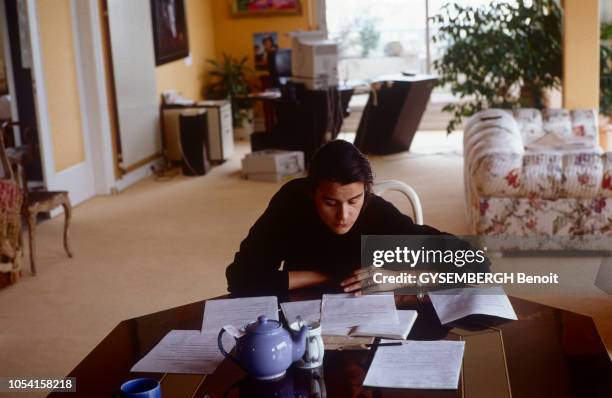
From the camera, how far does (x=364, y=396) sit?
1709 millimetres

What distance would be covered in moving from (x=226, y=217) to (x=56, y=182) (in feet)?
4.53

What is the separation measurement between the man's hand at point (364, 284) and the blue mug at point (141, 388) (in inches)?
29.1

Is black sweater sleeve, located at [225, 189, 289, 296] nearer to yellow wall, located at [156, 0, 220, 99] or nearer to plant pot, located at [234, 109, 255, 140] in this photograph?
yellow wall, located at [156, 0, 220, 99]

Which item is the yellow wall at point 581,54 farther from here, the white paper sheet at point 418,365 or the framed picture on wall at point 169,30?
the white paper sheet at point 418,365

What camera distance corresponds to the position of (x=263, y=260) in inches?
102

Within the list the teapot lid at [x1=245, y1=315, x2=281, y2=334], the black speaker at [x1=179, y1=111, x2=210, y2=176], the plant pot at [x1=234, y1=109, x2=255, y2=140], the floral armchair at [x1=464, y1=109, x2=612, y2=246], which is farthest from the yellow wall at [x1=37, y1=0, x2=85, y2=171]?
the teapot lid at [x1=245, y1=315, x2=281, y2=334]

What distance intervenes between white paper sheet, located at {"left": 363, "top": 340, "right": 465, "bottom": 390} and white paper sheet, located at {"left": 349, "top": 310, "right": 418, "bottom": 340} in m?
0.03

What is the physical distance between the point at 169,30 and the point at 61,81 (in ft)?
7.32

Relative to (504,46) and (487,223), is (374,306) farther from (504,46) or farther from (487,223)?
(504,46)

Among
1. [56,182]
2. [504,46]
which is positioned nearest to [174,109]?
[56,182]

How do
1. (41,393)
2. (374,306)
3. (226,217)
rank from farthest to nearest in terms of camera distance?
(226,217)
(41,393)
(374,306)

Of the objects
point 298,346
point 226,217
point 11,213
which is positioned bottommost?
point 226,217

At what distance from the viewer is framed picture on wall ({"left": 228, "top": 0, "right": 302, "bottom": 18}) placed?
973 cm

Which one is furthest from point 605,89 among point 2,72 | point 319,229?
point 319,229
